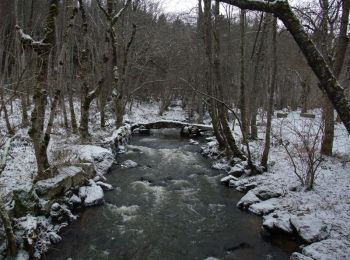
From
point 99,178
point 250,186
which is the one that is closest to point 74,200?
point 99,178

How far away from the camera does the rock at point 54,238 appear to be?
693 cm

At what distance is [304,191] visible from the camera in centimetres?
928

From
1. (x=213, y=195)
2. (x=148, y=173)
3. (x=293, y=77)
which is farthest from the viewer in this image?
(x=293, y=77)

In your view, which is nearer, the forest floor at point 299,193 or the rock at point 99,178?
the forest floor at point 299,193

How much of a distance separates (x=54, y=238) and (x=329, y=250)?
5515mm

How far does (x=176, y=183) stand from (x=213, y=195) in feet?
5.31

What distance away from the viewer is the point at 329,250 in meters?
6.24

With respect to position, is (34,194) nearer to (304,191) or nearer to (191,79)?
(304,191)

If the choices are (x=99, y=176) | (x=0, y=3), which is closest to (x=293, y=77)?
(x=0, y=3)

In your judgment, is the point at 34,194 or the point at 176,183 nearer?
the point at 34,194

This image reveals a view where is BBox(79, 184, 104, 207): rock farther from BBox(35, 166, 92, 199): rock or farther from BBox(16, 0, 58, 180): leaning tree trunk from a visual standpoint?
BBox(16, 0, 58, 180): leaning tree trunk

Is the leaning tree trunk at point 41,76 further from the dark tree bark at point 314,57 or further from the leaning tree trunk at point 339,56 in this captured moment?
the leaning tree trunk at point 339,56

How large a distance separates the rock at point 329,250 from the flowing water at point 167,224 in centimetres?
61

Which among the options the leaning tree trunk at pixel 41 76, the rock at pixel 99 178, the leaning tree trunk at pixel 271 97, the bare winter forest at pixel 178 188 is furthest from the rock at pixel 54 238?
the leaning tree trunk at pixel 271 97
